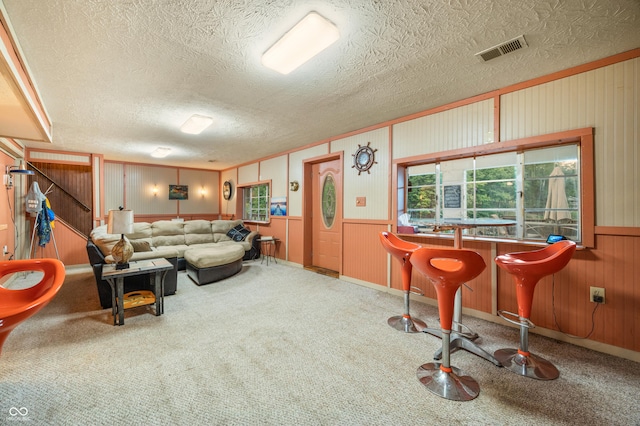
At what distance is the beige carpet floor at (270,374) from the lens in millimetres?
1570

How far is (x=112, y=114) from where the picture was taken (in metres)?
3.70

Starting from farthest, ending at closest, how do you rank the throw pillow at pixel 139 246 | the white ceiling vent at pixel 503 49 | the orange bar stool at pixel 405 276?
the throw pillow at pixel 139 246, the orange bar stool at pixel 405 276, the white ceiling vent at pixel 503 49

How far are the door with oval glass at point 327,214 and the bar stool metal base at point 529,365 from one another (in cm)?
288

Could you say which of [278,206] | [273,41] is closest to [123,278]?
[273,41]

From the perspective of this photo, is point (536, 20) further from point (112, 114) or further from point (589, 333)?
point (112, 114)

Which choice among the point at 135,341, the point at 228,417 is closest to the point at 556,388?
the point at 228,417

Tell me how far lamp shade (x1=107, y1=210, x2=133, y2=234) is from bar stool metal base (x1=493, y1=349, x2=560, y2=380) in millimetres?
3930

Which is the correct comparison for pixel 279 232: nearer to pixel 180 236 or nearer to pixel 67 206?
pixel 180 236

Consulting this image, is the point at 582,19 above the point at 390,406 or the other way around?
above

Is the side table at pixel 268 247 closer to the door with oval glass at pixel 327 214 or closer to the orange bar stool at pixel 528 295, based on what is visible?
the door with oval glass at pixel 327 214

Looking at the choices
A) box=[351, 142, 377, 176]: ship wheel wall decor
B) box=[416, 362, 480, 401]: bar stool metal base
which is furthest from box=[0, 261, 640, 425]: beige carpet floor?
box=[351, 142, 377, 176]: ship wheel wall decor

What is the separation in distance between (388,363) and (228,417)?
1.23 meters

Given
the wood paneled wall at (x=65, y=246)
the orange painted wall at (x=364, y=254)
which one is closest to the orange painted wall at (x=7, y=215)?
the wood paneled wall at (x=65, y=246)

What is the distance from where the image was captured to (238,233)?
21.1ft
